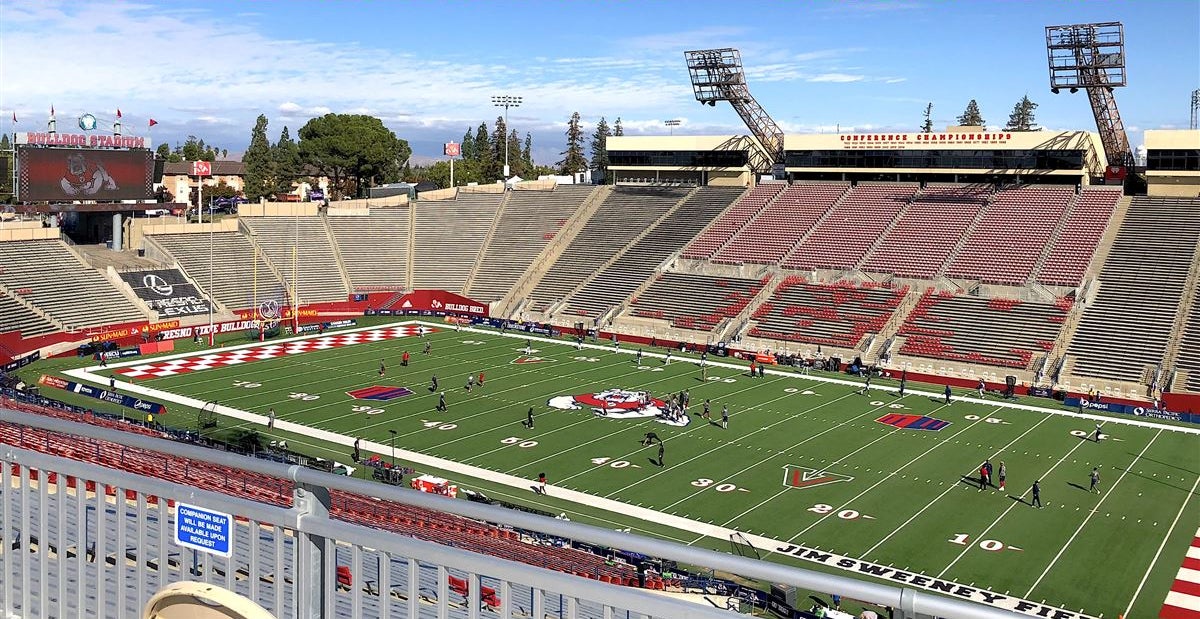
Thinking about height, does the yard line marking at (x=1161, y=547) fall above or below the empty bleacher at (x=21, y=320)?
below

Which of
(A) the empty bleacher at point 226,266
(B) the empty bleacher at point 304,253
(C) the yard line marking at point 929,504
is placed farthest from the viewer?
(B) the empty bleacher at point 304,253

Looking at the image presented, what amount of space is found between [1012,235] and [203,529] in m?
64.0

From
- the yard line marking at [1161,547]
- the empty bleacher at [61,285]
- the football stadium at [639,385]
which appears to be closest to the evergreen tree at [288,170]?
the football stadium at [639,385]

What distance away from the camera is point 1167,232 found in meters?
60.3

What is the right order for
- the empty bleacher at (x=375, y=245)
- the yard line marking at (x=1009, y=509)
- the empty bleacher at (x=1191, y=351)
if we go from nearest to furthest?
the yard line marking at (x=1009, y=509) < the empty bleacher at (x=1191, y=351) < the empty bleacher at (x=375, y=245)

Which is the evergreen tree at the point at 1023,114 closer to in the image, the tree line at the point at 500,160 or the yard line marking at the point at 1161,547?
the tree line at the point at 500,160

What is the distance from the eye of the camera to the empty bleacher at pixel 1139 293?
1932 inches

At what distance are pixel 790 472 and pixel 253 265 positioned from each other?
152ft

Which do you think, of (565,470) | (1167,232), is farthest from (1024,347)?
(565,470)

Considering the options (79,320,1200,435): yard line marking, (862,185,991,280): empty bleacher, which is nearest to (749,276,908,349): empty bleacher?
(862,185,991,280): empty bleacher

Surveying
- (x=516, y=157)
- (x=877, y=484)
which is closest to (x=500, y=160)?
(x=516, y=157)

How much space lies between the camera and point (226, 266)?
223ft

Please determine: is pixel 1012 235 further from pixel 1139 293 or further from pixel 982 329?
pixel 982 329

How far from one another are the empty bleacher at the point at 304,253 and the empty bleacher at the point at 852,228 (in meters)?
29.9
